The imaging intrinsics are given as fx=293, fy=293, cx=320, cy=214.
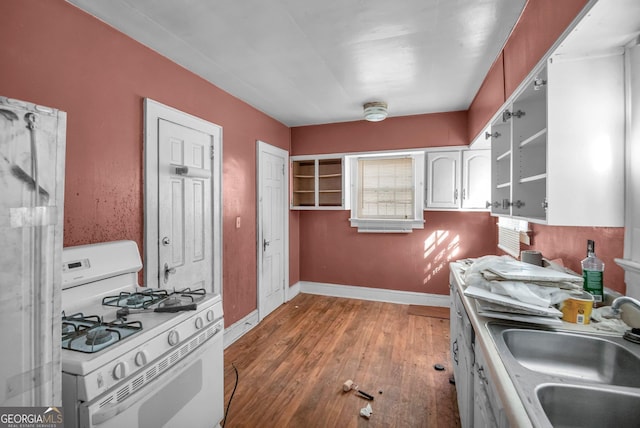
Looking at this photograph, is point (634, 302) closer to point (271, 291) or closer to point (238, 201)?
point (238, 201)

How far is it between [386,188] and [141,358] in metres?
3.50

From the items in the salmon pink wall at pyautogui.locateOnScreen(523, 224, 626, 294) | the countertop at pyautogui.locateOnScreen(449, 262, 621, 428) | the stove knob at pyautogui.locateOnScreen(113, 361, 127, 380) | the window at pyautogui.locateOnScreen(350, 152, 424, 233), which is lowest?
the stove knob at pyautogui.locateOnScreen(113, 361, 127, 380)

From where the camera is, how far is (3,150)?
0.70m

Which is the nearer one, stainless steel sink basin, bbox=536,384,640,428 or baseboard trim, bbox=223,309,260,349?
stainless steel sink basin, bbox=536,384,640,428

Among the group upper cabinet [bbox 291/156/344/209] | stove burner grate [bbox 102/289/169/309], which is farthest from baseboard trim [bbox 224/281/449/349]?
stove burner grate [bbox 102/289/169/309]

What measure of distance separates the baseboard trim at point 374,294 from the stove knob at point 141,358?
11.0ft

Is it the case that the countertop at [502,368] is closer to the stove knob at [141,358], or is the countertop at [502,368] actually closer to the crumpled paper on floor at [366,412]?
the crumpled paper on floor at [366,412]

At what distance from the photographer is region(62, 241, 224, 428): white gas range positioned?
1039 millimetres

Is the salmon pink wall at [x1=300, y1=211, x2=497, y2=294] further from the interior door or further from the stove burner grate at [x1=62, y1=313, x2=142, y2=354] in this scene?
the stove burner grate at [x1=62, y1=313, x2=142, y2=354]

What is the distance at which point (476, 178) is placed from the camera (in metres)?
3.43

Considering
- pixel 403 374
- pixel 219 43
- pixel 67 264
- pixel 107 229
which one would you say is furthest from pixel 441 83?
pixel 67 264

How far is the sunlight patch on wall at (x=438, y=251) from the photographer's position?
3818 mm

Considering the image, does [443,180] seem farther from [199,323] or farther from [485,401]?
[199,323]

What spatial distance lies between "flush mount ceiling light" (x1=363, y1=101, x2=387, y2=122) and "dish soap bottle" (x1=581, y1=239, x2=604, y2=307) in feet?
8.03
